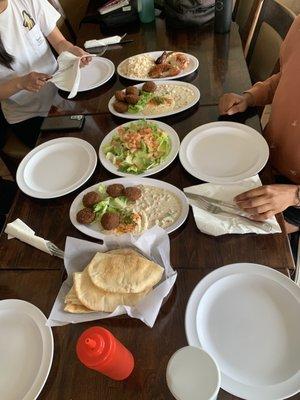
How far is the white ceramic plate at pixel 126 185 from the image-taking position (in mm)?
1032

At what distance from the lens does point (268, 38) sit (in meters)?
1.84

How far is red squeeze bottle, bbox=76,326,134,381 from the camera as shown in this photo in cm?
63

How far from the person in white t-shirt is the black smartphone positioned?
23 cm

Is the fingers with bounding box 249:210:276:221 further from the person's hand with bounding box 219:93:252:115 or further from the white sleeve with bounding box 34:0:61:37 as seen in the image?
the white sleeve with bounding box 34:0:61:37

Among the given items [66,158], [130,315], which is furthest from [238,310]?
[66,158]

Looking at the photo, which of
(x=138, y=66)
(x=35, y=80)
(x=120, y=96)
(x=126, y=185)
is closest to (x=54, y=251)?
(x=126, y=185)

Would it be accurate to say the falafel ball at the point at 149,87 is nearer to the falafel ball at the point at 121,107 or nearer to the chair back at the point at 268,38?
the falafel ball at the point at 121,107

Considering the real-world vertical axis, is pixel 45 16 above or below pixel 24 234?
above

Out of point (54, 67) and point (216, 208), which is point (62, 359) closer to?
point (216, 208)

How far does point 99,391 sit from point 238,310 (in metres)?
0.38

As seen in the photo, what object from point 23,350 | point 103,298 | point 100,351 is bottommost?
Result: point 23,350

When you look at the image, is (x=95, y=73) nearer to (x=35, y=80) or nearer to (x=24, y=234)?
(x=35, y=80)

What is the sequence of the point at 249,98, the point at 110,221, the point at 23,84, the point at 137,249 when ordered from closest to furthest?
1. the point at 137,249
2. the point at 110,221
3. the point at 249,98
4. the point at 23,84

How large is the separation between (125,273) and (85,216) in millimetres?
272
